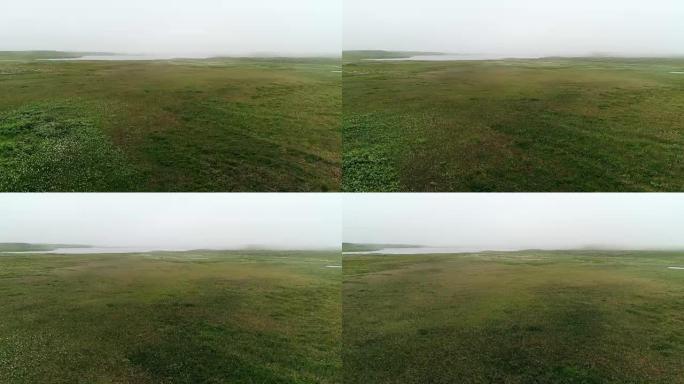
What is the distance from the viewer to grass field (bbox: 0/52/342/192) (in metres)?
9.23

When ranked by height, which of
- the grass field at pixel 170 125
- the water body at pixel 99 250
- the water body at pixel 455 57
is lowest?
the water body at pixel 99 250

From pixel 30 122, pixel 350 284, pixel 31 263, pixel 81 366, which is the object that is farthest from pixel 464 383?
pixel 30 122

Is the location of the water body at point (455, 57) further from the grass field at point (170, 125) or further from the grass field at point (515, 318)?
the grass field at point (515, 318)

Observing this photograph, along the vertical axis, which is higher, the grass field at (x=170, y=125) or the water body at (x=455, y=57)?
the water body at (x=455, y=57)

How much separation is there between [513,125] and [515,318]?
371 cm

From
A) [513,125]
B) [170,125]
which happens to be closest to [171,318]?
[170,125]

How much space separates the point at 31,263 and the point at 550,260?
10.1m

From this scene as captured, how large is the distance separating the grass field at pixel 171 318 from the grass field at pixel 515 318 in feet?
2.44

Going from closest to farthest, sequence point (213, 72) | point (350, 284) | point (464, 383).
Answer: point (464, 383)
point (350, 284)
point (213, 72)

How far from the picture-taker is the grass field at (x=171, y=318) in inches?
348

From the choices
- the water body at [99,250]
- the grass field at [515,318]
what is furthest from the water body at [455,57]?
the water body at [99,250]

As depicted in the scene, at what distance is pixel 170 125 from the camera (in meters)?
9.87

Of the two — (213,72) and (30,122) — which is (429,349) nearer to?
(213,72)

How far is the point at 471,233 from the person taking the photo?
9.33m
